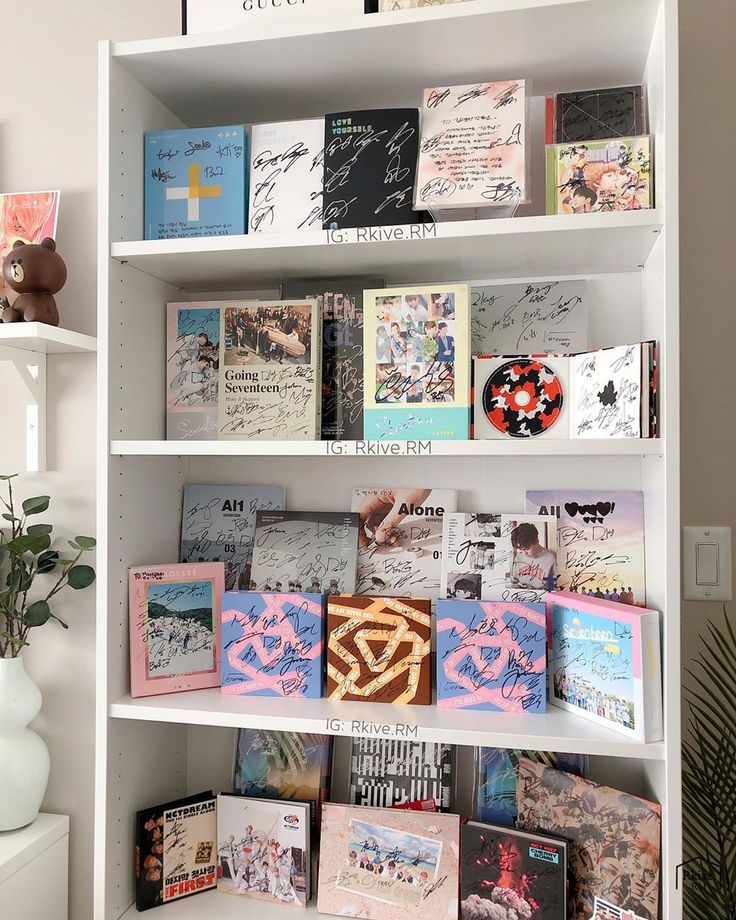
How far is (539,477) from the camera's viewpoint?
1.37 metres

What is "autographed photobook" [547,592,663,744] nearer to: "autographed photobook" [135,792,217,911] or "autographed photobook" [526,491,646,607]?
"autographed photobook" [526,491,646,607]

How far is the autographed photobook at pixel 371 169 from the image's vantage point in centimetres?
119

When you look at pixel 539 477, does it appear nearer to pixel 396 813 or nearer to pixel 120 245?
pixel 396 813

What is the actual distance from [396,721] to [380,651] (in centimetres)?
13

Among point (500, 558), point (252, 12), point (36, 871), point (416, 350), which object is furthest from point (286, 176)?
point (36, 871)

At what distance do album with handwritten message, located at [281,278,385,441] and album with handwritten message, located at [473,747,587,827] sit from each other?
61cm

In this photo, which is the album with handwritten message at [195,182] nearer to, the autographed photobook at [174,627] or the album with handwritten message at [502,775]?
the autographed photobook at [174,627]

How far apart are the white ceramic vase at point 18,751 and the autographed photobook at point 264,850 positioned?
382 millimetres

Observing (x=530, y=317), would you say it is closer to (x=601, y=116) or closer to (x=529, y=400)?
(x=529, y=400)

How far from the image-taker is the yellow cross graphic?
1283mm

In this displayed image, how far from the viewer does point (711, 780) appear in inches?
46.9

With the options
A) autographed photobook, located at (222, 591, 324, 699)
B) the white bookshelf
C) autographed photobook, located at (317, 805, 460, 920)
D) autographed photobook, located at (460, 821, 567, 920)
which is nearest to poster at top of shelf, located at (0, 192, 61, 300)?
the white bookshelf

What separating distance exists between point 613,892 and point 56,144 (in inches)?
67.6

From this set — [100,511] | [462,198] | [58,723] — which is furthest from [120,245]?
[58,723]
